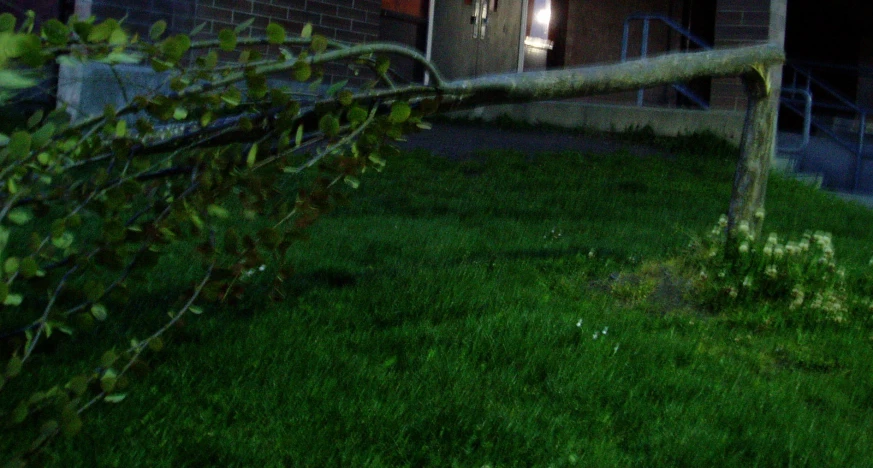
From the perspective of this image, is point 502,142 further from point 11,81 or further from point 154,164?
point 11,81

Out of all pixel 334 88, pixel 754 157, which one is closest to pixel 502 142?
pixel 754 157

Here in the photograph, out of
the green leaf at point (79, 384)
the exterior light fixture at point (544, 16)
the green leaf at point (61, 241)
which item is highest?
the exterior light fixture at point (544, 16)

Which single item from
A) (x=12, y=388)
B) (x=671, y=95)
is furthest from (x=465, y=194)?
(x=671, y=95)

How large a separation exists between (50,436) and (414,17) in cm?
1313

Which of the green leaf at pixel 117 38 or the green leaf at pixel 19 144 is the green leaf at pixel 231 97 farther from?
the green leaf at pixel 19 144

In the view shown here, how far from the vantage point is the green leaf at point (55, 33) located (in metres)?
2.21

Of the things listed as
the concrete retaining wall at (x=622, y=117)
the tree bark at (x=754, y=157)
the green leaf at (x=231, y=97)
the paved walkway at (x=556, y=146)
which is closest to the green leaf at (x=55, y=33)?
the green leaf at (x=231, y=97)

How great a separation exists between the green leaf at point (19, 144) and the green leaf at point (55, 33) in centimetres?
34

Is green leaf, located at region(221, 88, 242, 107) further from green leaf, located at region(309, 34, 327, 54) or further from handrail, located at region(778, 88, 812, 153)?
handrail, located at region(778, 88, 812, 153)

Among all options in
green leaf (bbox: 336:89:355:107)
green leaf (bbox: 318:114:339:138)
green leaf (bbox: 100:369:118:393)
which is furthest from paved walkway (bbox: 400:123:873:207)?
green leaf (bbox: 100:369:118:393)

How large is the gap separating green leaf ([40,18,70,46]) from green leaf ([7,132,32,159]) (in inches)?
13.3

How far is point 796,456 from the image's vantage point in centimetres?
331

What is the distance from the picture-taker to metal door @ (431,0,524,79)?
50.5 ft

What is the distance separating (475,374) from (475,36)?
1299cm
